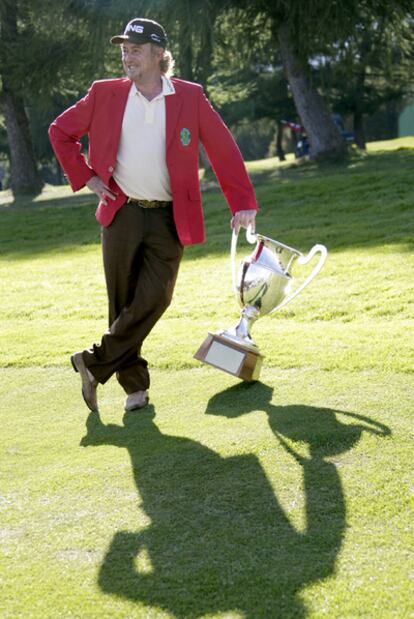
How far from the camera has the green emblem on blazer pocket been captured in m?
5.33

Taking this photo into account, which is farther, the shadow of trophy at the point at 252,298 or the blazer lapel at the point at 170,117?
the shadow of trophy at the point at 252,298

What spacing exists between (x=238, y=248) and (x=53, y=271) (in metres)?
2.42

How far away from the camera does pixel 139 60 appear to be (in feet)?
17.1

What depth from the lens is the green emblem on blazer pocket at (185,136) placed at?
17.5ft

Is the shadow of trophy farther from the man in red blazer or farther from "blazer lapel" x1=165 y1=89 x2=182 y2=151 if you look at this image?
"blazer lapel" x1=165 y1=89 x2=182 y2=151

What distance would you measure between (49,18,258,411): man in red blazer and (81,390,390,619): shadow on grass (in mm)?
798

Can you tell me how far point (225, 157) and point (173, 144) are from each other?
1.15ft

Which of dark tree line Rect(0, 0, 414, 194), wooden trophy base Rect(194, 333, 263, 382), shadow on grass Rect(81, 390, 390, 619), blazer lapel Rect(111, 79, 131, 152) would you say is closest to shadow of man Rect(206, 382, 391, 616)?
shadow on grass Rect(81, 390, 390, 619)

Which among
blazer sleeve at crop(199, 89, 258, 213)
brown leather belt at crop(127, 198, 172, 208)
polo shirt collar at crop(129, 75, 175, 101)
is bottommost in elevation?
brown leather belt at crop(127, 198, 172, 208)

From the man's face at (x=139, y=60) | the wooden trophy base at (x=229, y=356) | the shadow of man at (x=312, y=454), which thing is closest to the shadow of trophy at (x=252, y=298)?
the wooden trophy base at (x=229, y=356)

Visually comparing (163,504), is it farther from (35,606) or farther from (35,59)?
(35,59)

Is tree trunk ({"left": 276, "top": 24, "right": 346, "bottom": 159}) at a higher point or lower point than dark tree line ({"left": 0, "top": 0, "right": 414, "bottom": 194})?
lower

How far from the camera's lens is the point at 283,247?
5.96 metres

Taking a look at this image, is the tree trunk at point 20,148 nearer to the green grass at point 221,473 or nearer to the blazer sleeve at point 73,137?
the green grass at point 221,473
